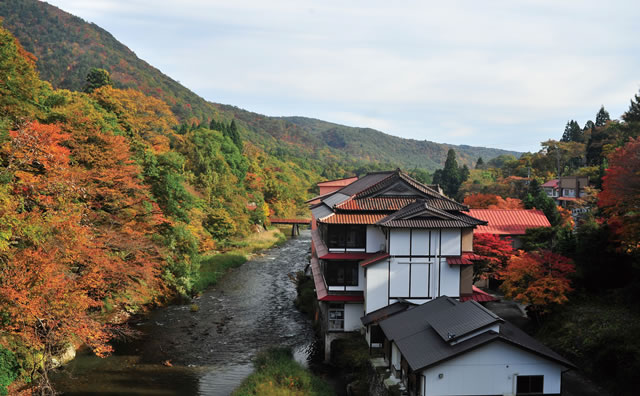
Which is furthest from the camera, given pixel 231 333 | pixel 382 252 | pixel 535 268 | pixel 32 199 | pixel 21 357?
pixel 231 333

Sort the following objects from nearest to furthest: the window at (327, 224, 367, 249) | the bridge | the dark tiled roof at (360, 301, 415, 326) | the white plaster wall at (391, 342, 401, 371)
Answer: the white plaster wall at (391, 342, 401, 371) < the dark tiled roof at (360, 301, 415, 326) < the window at (327, 224, 367, 249) < the bridge

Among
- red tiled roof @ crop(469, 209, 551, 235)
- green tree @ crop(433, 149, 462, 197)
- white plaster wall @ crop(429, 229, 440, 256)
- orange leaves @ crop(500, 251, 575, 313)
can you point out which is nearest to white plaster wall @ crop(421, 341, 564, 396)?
orange leaves @ crop(500, 251, 575, 313)

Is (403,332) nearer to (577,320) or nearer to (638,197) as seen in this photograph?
(577,320)

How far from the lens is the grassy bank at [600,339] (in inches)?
579

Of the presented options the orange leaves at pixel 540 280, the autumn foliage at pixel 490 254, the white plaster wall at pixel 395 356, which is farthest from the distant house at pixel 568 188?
the white plaster wall at pixel 395 356

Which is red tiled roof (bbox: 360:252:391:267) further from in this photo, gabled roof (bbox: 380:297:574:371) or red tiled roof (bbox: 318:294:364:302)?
gabled roof (bbox: 380:297:574:371)

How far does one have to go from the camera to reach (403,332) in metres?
16.7

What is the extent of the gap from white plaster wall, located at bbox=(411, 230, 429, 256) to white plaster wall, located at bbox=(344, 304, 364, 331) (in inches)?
155

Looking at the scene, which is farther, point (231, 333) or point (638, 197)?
point (231, 333)

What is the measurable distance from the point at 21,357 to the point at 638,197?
23.8 metres

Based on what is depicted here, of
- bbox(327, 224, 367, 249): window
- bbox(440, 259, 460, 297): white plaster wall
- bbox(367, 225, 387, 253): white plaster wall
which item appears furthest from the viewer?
bbox(327, 224, 367, 249): window

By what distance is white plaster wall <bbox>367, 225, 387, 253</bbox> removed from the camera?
22.1m

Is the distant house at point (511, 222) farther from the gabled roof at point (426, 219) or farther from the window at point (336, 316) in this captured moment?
the window at point (336, 316)

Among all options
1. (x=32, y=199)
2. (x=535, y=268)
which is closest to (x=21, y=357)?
(x=32, y=199)
